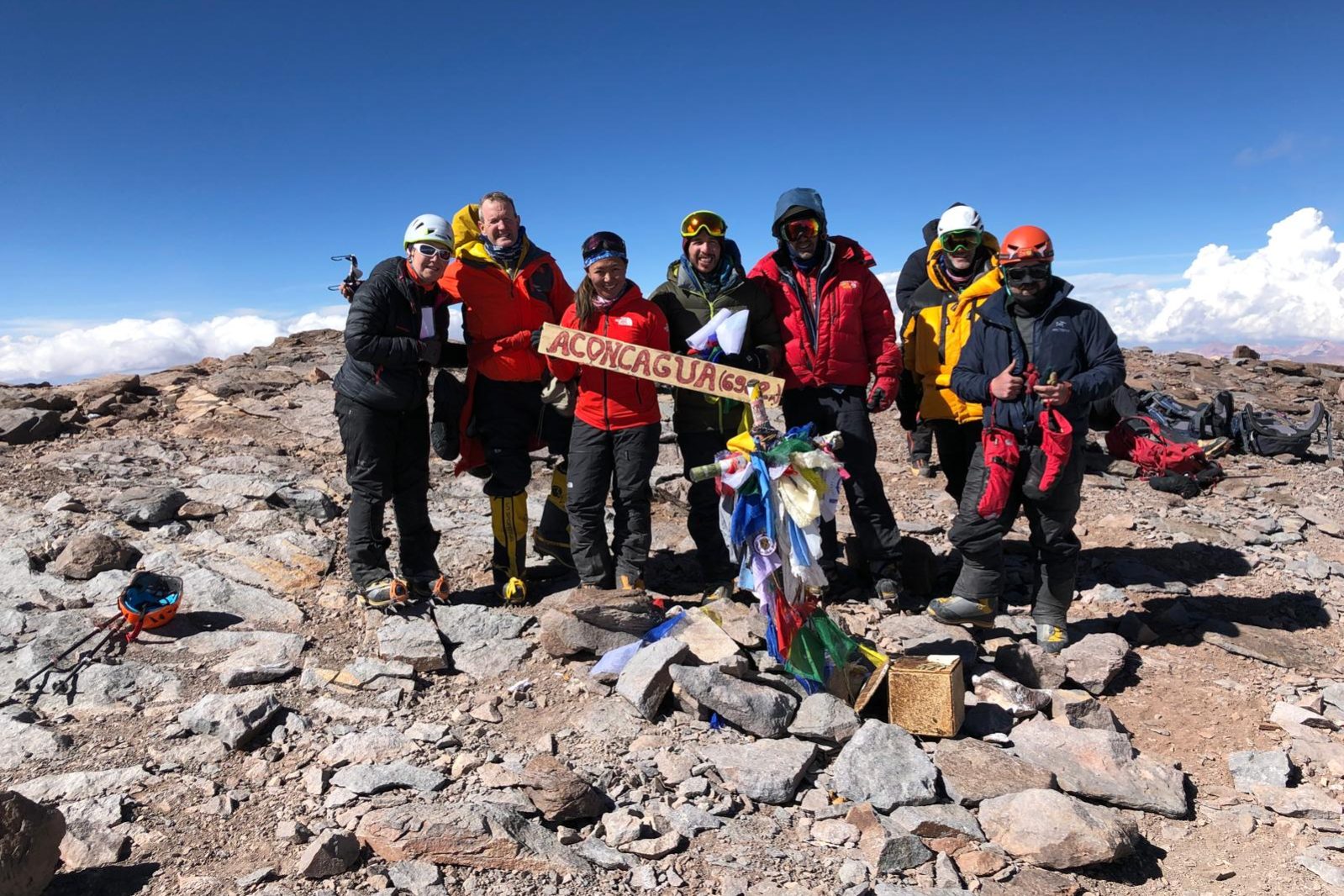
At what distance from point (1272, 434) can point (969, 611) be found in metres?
8.75

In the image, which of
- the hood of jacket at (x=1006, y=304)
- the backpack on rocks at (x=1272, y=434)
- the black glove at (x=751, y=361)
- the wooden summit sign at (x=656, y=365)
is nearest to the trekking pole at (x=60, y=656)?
the wooden summit sign at (x=656, y=365)

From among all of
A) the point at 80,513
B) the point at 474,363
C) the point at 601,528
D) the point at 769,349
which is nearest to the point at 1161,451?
the point at 769,349

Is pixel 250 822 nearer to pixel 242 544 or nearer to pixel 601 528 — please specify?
pixel 601 528

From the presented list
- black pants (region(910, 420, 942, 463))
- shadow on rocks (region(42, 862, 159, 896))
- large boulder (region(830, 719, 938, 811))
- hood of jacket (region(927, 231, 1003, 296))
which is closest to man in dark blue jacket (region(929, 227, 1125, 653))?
hood of jacket (region(927, 231, 1003, 296))

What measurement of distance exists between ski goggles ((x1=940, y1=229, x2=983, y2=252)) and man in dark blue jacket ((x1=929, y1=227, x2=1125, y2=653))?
89 centimetres

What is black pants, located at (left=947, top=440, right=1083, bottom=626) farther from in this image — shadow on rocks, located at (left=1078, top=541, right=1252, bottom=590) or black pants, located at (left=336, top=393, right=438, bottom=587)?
black pants, located at (left=336, top=393, right=438, bottom=587)

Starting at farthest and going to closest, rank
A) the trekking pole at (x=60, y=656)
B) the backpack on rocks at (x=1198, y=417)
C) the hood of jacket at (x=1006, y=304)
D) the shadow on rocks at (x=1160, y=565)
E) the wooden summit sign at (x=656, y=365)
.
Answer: the backpack on rocks at (x=1198, y=417)
the shadow on rocks at (x=1160, y=565)
the wooden summit sign at (x=656, y=365)
the hood of jacket at (x=1006, y=304)
the trekking pole at (x=60, y=656)

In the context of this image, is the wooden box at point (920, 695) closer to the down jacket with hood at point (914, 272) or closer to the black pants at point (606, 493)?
the black pants at point (606, 493)

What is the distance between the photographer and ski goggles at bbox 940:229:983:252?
20.5 feet

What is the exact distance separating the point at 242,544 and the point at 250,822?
4.27 meters

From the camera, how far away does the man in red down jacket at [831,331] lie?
20.4 ft

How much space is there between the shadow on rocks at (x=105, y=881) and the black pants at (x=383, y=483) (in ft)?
9.83

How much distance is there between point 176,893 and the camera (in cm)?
332

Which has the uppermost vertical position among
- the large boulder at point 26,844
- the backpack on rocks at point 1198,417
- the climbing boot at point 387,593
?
the backpack on rocks at point 1198,417
